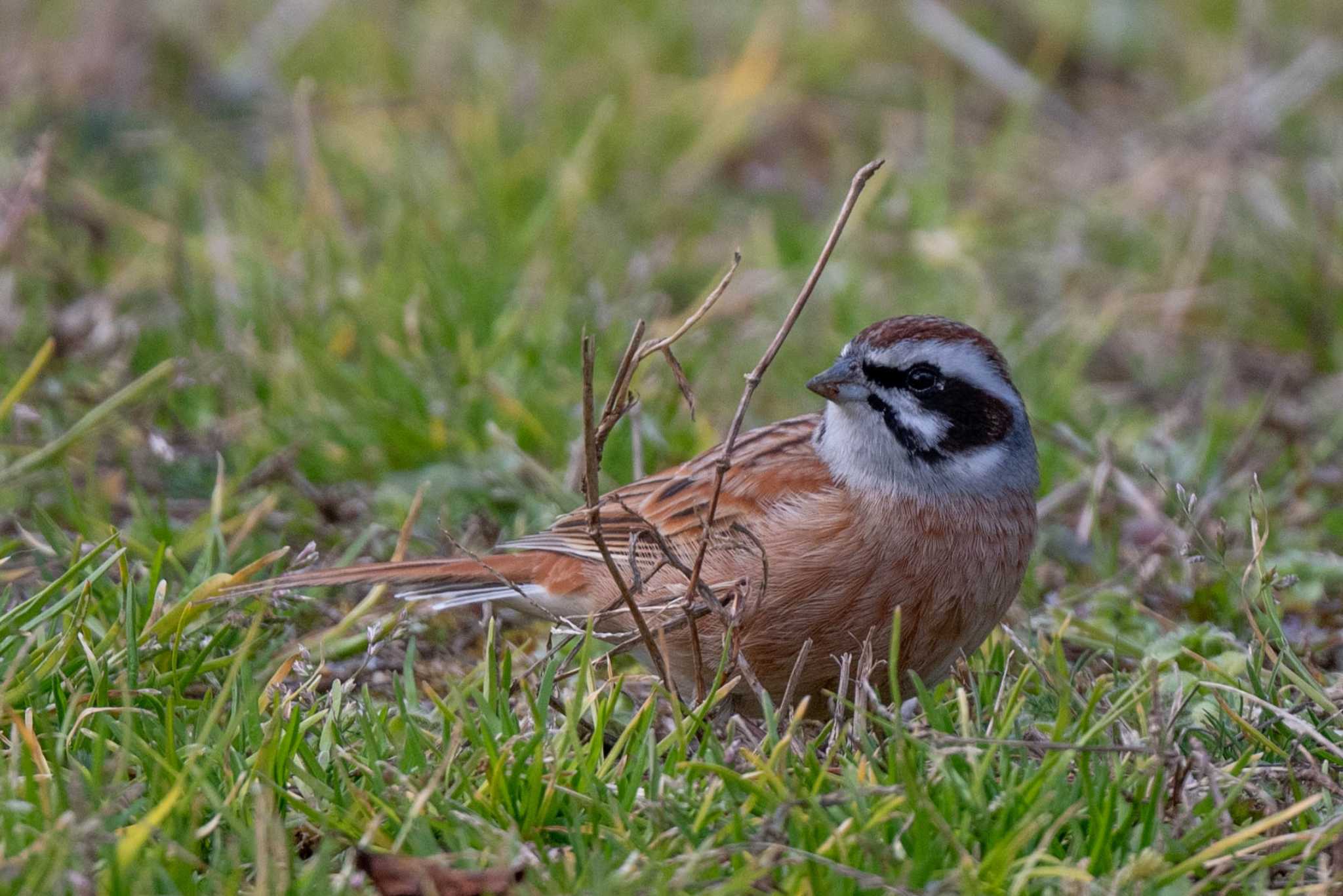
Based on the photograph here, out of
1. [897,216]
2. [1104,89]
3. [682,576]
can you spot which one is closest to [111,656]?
[682,576]

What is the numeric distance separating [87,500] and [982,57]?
5.68 meters

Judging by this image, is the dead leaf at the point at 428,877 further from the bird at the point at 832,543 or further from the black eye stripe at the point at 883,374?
the black eye stripe at the point at 883,374

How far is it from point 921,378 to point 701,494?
65 cm

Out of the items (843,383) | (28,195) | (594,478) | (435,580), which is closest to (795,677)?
(594,478)

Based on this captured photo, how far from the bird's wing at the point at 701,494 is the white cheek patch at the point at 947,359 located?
32 cm

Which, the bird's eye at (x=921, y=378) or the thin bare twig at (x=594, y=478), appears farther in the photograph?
the bird's eye at (x=921, y=378)

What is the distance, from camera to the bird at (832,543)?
3.71m

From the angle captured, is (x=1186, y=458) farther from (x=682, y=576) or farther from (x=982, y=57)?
(x=982, y=57)

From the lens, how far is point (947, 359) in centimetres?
395

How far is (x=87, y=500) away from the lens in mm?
4812

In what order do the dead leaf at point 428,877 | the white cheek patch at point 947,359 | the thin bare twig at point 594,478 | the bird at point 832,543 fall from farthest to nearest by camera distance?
1. the white cheek patch at point 947,359
2. the bird at point 832,543
3. the thin bare twig at point 594,478
4. the dead leaf at point 428,877

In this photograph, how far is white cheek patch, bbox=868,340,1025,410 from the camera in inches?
155

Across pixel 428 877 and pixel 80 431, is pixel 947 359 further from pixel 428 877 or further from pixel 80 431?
pixel 80 431

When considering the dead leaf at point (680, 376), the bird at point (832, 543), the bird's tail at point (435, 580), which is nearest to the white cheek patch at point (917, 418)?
the bird at point (832, 543)
